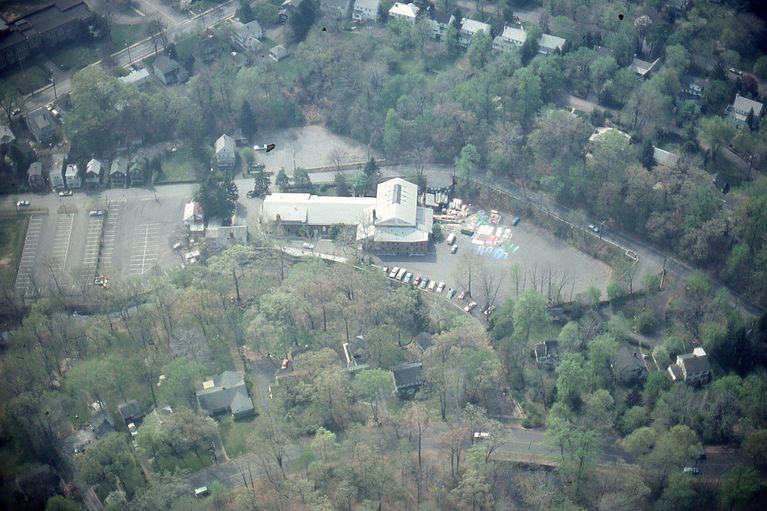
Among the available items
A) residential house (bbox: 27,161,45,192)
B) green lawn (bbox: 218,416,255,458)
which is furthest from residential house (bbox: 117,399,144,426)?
residential house (bbox: 27,161,45,192)

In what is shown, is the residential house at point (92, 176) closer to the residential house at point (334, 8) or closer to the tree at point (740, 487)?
the residential house at point (334, 8)

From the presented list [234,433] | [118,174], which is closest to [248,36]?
[118,174]

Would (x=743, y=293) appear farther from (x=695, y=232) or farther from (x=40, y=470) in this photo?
(x=40, y=470)

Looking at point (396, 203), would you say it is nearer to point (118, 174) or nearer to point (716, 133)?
point (118, 174)

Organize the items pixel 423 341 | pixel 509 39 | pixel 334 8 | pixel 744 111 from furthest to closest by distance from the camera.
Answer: pixel 334 8 → pixel 509 39 → pixel 744 111 → pixel 423 341

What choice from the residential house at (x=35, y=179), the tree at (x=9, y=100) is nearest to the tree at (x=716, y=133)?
the residential house at (x=35, y=179)

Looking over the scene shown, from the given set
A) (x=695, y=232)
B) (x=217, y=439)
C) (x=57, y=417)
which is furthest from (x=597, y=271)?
(x=57, y=417)
